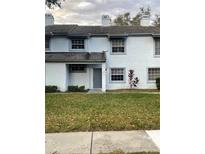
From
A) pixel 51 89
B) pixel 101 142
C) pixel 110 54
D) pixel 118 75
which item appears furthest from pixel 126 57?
pixel 101 142

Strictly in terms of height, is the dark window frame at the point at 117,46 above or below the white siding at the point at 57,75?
above

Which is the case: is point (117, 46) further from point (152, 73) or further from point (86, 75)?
point (152, 73)

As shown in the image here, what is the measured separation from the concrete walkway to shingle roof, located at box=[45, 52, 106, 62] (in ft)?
40.7

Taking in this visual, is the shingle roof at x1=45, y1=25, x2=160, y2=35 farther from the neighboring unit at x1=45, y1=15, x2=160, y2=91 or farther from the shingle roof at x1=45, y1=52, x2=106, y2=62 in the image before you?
the shingle roof at x1=45, y1=52, x2=106, y2=62

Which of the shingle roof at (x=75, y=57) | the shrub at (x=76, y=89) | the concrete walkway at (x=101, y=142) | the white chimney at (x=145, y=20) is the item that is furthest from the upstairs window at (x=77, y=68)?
the concrete walkway at (x=101, y=142)

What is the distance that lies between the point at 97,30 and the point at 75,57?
2773 millimetres

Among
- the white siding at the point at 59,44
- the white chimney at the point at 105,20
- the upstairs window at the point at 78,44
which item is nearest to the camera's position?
the white siding at the point at 59,44

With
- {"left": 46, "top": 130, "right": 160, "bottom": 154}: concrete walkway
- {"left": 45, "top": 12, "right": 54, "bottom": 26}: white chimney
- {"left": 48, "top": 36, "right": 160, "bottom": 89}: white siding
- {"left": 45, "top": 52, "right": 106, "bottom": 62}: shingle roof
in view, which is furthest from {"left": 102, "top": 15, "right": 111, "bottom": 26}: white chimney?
{"left": 46, "top": 130, "right": 160, "bottom": 154}: concrete walkway

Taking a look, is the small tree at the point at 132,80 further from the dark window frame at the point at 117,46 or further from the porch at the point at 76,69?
the porch at the point at 76,69

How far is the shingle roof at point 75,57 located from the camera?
1719cm

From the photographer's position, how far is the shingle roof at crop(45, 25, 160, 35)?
722 inches

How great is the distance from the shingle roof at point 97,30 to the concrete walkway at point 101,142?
13.9 meters
